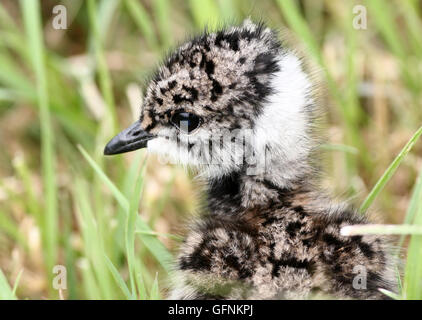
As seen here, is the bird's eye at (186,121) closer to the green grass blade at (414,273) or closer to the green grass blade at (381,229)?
the green grass blade at (381,229)

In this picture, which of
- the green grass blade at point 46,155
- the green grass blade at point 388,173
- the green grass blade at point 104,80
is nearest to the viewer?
the green grass blade at point 388,173

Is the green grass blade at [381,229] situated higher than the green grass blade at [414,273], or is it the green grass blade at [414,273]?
the green grass blade at [381,229]

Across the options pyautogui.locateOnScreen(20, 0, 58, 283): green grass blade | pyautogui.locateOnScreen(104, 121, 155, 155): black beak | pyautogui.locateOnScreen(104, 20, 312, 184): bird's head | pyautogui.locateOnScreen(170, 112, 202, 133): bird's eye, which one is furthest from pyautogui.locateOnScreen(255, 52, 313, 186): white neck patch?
pyautogui.locateOnScreen(20, 0, 58, 283): green grass blade

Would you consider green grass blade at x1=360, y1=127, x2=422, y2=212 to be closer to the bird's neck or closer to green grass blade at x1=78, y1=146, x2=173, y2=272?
the bird's neck

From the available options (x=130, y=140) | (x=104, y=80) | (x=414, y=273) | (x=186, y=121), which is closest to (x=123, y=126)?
(x=104, y=80)

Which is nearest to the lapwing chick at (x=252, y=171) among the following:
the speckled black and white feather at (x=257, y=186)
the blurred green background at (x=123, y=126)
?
the speckled black and white feather at (x=257, y=186)

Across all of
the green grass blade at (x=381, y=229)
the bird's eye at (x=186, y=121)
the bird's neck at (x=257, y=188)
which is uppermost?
the bird's eye at (x=186, y=121)
